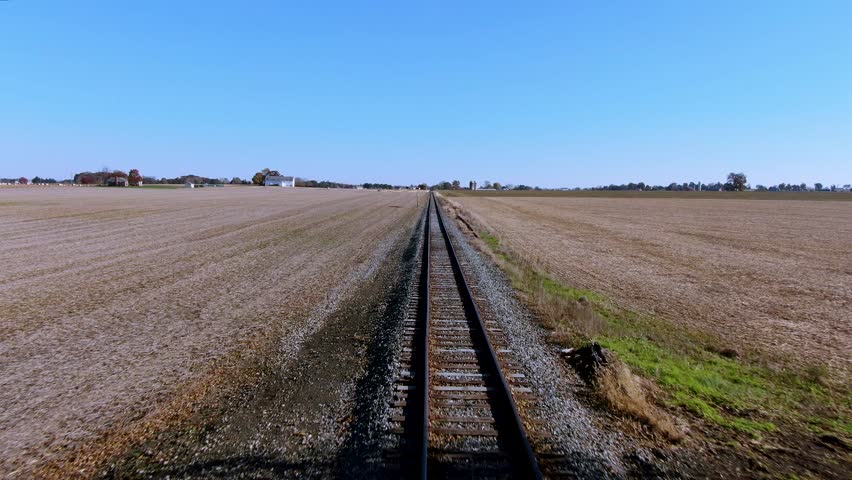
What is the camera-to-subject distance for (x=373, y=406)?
596 centimetres

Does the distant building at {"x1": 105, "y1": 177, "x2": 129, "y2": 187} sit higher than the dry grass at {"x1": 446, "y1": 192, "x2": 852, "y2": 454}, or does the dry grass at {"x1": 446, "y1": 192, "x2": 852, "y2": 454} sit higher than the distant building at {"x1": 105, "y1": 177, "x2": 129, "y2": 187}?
the distant building at {"x1": 105, "y1": 177, "x2": 129, "y2": 187}

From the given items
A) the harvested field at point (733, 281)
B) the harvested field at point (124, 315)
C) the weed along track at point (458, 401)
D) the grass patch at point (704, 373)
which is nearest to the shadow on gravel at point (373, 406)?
the weed along track at point (458, 401)

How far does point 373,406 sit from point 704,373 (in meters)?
5.42

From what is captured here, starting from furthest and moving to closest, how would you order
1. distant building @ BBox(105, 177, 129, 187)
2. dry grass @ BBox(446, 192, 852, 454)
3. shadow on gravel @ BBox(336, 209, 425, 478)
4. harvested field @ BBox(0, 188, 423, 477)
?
distant building @ BBox(105, 177, 129, 187)
dry grass @ BBox(446, 192, 852, 454)
harvested field @ BBox(0, 188, 423, 477)
shadow on gravel @ BBox(336, 209, 425, 478)

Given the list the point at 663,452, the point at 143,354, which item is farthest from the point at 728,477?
the point at 143,354

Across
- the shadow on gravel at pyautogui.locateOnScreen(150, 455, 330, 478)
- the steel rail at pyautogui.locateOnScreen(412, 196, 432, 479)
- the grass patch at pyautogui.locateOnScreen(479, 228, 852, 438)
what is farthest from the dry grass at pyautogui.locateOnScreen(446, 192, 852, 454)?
the shadow on gravel at pyautogui.locateOnScreen(150, 455, 330, 478)

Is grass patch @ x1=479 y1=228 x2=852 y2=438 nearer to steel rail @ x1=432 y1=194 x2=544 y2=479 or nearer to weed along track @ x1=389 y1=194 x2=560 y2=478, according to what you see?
weed along track @ x1=389 y1=194 x2=560 y2=478

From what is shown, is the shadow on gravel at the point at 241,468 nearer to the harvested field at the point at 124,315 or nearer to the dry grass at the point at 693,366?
the harvested field at the point at 124,315

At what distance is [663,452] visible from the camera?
5.14m

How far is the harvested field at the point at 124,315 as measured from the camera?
584cm

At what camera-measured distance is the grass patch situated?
625 centimetres

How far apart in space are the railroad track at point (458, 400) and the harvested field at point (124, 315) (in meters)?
2.92

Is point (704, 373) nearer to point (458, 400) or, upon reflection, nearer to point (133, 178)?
point (458, 400)

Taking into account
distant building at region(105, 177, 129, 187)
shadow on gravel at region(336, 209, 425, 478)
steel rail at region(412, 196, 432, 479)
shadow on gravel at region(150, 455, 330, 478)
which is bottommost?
→ shadow on gravel at region(150, 455, 330, 478)
